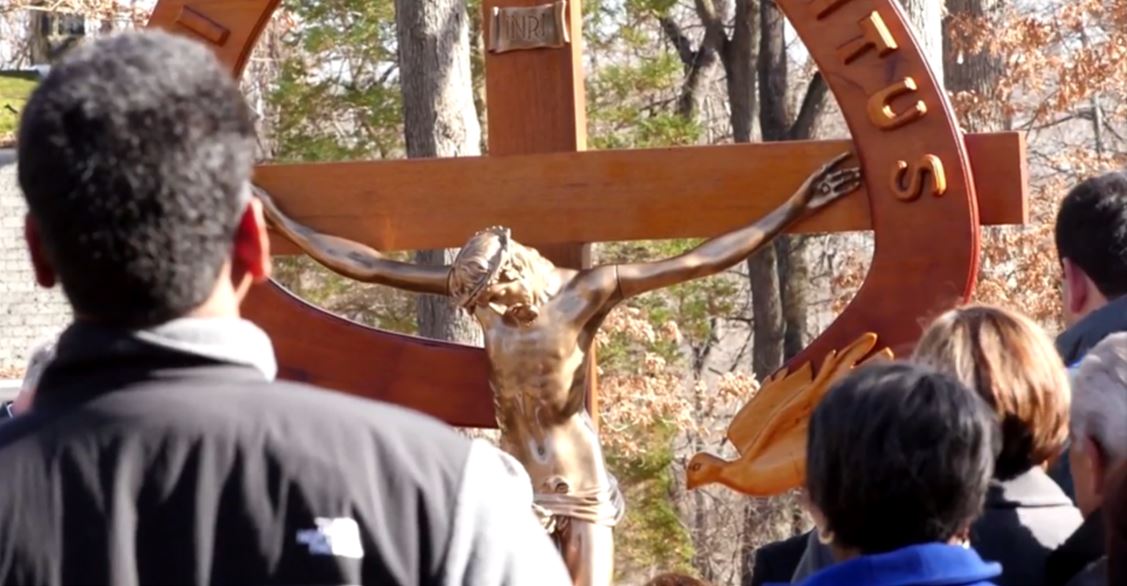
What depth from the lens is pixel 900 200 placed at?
4.26 m

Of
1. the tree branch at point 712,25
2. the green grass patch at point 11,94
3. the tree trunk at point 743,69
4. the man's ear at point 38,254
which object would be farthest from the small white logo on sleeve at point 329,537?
the tree branch at point 712,25

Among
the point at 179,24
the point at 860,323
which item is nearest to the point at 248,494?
the point at 860,323

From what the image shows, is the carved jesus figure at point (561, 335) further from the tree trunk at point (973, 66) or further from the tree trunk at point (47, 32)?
the tree trunk at point (47, 32)

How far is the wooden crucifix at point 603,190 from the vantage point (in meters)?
4.25

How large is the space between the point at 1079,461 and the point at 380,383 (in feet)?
8.11

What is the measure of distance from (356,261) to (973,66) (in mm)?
8463

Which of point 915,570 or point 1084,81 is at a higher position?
point 1084,81

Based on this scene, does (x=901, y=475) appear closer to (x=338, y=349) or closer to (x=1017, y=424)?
(x=1017, y=424)

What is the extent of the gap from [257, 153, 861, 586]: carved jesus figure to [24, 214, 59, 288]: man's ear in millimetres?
2561

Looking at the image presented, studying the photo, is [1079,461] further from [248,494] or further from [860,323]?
[860,323]

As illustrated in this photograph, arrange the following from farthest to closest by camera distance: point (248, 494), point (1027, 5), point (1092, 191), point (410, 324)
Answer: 1. point (1027, 5)
2. point (410, 324)
3. point (1092, 191)
4. point (248, 494)

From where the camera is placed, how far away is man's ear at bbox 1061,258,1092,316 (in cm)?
346

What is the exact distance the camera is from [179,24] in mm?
4773

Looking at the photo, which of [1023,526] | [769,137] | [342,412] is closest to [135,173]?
[342,412]
